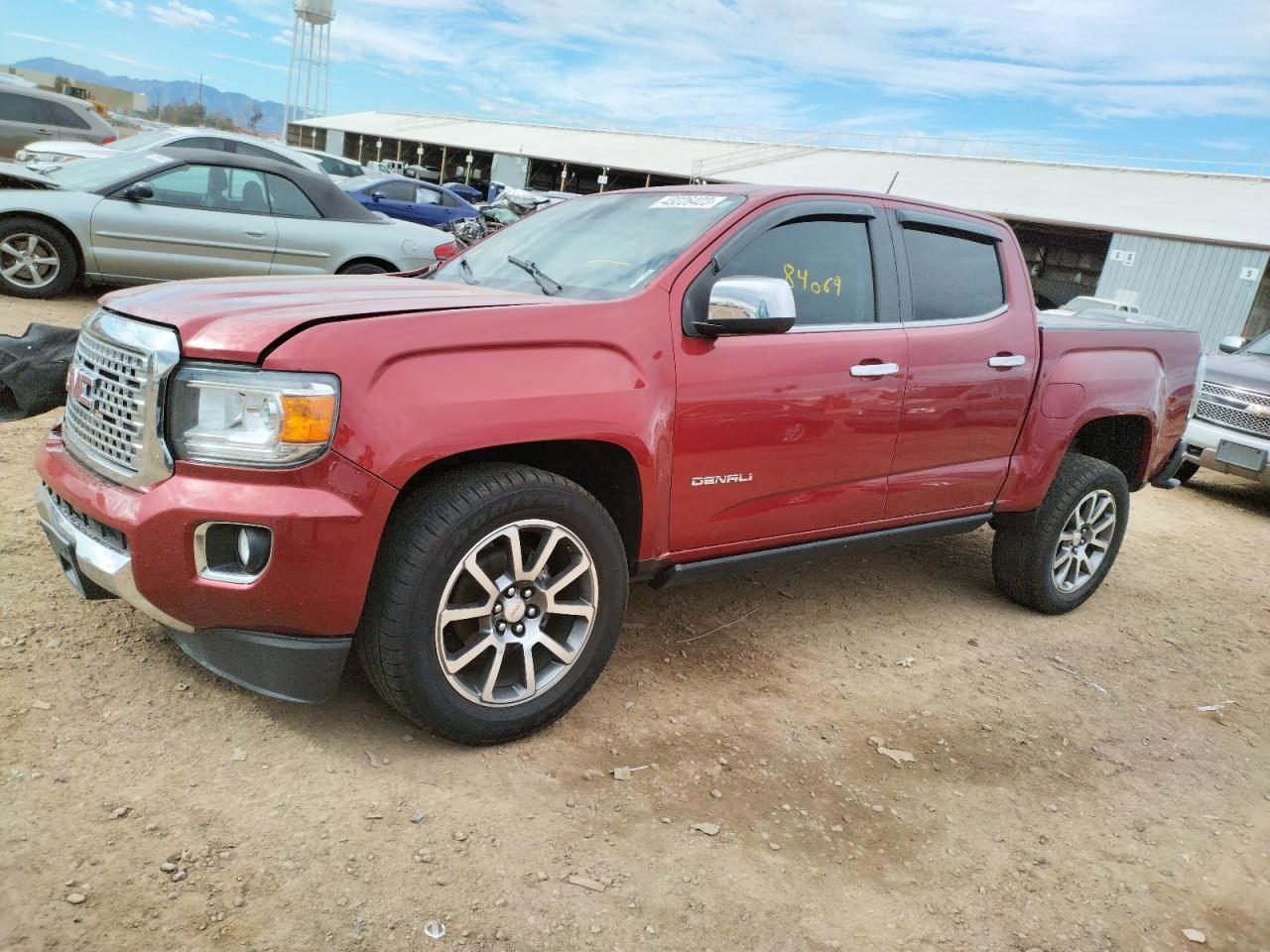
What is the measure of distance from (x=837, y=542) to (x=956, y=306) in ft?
3.79

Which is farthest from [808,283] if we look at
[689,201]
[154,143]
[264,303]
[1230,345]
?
[154,143]

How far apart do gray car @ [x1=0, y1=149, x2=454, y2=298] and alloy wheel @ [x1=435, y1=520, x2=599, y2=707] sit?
18.2 feet

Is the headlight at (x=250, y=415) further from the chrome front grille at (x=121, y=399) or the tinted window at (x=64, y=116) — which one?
the tinted window at (x=64, y=116)

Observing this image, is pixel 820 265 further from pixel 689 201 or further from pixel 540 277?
pixel 540 277

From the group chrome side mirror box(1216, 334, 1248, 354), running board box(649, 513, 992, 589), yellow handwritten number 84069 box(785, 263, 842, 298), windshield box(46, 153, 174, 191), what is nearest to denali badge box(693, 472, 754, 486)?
running board box(649, 513, 992, 589)

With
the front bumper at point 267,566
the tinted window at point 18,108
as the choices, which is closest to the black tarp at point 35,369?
the front bumper at point 267,566

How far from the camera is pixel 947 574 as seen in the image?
527 cm

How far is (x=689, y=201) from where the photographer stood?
3.61m

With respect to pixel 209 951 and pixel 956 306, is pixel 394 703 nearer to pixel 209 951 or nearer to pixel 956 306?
pixel 209 951

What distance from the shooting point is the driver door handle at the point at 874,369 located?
351 centimetres

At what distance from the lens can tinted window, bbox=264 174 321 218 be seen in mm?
8445

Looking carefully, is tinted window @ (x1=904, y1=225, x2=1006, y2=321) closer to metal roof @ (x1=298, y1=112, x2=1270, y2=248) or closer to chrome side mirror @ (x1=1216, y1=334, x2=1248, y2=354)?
chrome side mirror @ (x1=1216, y1=334, x2=1248, y2=354)

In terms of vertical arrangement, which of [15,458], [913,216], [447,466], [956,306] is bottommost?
[15,458]

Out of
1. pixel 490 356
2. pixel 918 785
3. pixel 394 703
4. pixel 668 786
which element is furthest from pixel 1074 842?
pixel 490 356
